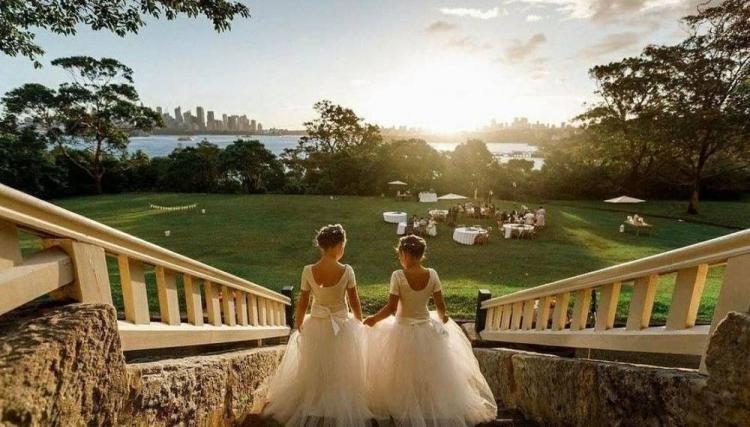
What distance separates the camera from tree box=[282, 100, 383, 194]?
114 feet

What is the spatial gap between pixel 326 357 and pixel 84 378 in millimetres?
2227

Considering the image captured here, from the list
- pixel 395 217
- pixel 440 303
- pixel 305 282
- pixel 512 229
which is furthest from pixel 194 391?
pixel 395 217

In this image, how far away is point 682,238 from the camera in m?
18.9

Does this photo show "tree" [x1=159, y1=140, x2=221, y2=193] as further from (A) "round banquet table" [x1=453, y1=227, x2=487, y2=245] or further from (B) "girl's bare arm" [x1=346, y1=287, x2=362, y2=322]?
(B) "girl's bare arm" [x1=346, y1=287, x2=362, y2=322]

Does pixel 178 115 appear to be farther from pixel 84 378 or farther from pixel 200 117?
pixel 84 378

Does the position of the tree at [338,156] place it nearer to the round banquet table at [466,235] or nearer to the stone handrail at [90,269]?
the round banquet table at [466,235]

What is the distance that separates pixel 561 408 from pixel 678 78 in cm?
3245

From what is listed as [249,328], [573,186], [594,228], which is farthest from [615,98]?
[249,328]

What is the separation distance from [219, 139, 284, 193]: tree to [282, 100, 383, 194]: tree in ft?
6.62

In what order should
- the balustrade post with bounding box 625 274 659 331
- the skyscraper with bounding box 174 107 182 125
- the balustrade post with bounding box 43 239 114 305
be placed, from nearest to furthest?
the balustrade post with bounding box 43 239 114 305 < the balustrade post with bounding box 625 274 659 331 < the skyscraper with bounding box 174 107 182 125

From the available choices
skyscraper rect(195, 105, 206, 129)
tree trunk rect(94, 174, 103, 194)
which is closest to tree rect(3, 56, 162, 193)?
tree trunk rect(94, 174, 103, 194)

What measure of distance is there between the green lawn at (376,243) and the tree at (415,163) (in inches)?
270

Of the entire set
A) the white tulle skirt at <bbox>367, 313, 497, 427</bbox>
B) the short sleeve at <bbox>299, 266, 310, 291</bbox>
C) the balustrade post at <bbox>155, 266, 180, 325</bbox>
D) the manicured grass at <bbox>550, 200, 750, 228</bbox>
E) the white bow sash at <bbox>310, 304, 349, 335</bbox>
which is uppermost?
the balustrade post at <bbox>155, 266, 180, 325</bbox>

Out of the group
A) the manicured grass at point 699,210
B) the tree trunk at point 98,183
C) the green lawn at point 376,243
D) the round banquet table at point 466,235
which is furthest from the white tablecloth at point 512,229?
the tree trunk at point 98,183
